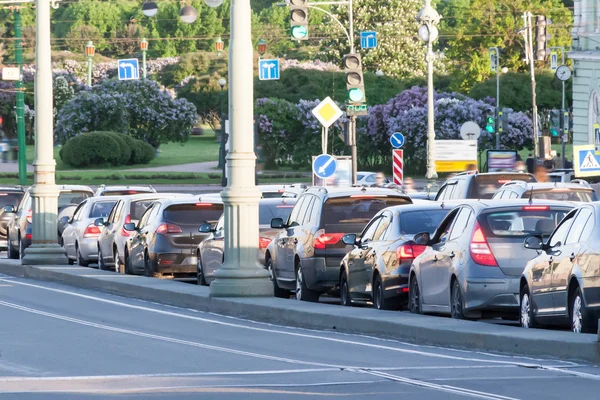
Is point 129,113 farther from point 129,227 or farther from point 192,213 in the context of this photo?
point 192,213

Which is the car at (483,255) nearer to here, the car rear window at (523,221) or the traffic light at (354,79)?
the car rear window at (523,221)

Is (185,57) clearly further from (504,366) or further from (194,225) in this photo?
(504,366)

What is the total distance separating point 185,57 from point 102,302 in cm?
10617

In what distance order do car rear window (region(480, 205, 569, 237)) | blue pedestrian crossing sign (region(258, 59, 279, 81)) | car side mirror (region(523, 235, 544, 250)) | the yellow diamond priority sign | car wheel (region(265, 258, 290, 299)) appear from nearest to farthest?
car side mirror (region(523, 235, 544, 250))
car rear window (region(480, 205, 569, 237))
car wheel (region(265, 258, 290, 299))
the yellow diamond priority sign
blue pedestrian crossing sign (region(258, 59, 279, 81))

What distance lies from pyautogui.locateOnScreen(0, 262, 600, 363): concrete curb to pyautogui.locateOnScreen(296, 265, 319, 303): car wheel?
3.04ft

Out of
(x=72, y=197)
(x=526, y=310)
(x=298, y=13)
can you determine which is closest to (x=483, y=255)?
(x=526, y=310)

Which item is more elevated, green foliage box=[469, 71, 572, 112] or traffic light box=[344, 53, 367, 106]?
green foliage box=[469, 71, 572, 112]

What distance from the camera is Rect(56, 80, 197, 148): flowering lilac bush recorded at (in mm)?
94500

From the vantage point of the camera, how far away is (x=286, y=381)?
1146 cm

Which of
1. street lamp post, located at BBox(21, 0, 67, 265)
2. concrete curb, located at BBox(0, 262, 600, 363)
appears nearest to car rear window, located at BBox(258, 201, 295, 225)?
concrete curb, located at BBox(0, 262, 600, 363)

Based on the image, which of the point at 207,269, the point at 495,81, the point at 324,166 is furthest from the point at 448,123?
the point at 207,269

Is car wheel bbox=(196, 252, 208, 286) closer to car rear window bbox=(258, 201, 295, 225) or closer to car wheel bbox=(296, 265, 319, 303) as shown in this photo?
car rear window bbox=(258, 201, 295, 225)

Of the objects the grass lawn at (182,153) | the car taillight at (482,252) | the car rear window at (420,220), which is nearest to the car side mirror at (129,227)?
the car rear window at (420,220)

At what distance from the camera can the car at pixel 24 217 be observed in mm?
33875
